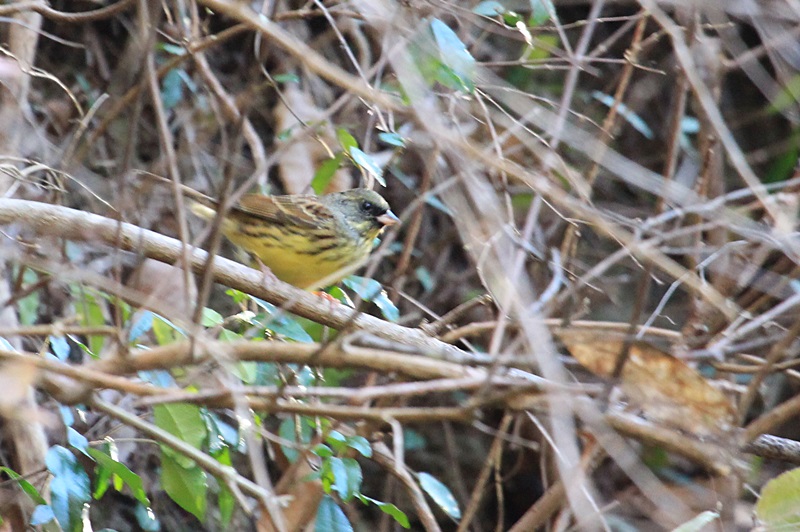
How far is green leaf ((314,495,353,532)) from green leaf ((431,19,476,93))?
1.46 meters

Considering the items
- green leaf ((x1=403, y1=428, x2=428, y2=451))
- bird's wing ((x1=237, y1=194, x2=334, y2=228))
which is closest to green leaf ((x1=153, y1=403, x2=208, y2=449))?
bird's wing ((x1=237, y1=194, x2=334, y2=228))

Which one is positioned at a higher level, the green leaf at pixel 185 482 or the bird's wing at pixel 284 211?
the bird's wing at pixel 284 211

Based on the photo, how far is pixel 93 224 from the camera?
3072 millimetres

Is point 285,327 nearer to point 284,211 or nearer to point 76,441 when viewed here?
point 76,441

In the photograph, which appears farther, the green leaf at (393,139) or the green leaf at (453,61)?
the green leaf at (393,139)

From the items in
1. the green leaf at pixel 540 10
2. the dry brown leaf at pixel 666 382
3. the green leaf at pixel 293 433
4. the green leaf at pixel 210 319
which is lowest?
the green leaf at pixel 293 433

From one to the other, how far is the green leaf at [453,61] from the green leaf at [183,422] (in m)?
1.34

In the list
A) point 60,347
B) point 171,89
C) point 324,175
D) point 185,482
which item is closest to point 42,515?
point 185,482

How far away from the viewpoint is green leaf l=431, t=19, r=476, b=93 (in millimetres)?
2945

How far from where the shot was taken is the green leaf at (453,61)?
2.95m

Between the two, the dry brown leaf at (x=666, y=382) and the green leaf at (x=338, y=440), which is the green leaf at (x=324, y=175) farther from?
the dry brown leaf at (x=666, y=382)

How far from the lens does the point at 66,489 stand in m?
2.84

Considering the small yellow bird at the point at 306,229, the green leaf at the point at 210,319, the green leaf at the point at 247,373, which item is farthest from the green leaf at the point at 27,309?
the green leaf at the point at 247,373

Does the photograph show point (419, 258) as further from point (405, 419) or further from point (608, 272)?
point (405, 419)
